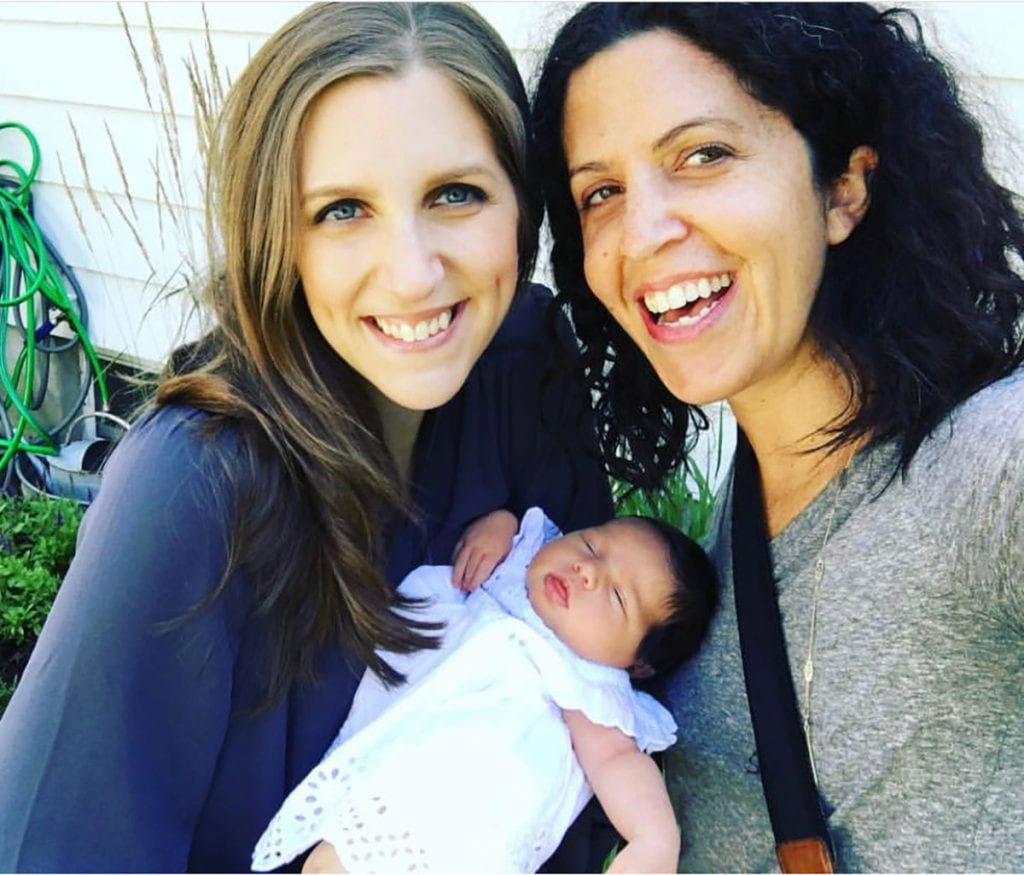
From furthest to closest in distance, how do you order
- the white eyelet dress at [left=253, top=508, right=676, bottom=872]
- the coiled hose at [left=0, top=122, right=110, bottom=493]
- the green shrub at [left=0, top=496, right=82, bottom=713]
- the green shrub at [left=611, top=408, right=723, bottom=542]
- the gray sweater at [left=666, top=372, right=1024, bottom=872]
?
the coiled hose at [left=0, top=122, right=110, bottom=493] → the green shrub at [left=0, top=496, right=82, bottom=713] → the green shrub at [left=611, top=408, right=723, bottom=542] → the white eyelet dress at [left=253, top=508, right=676, bottom=872] → the gray sweater at [left=666, top=372, right=1024, bottom=872]

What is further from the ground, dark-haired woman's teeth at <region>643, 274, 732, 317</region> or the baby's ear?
dark-haired woman's teeth at <region>643, 274, 732, 317</region>

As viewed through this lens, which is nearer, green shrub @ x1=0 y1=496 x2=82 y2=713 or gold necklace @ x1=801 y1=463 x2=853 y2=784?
gold necklace @ x1=801 y1=463 x2=853 y2=784

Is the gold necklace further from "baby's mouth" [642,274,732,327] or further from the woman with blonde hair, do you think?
the woman with blonde hair

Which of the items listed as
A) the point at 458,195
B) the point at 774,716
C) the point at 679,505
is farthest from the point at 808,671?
the point at 679,505

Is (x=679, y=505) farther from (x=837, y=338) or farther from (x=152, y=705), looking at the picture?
(x=152, y=705)

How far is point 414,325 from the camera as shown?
1.95m

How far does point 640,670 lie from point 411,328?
709 millimetres

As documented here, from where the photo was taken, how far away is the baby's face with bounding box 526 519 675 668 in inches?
82.1

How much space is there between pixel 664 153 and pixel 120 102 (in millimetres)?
3414

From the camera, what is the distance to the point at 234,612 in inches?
71.2

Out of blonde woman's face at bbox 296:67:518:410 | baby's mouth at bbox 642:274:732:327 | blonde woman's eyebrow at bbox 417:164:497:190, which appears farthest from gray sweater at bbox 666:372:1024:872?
blonde woman's eyebrow at bbox 417:164:497:190

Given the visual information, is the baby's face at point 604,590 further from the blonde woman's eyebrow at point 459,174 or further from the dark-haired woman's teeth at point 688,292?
the blonde woman's eyebrow at point 459,174

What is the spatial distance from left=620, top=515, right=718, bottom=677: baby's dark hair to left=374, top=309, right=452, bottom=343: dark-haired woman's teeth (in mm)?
558

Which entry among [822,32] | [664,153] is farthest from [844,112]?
[664,153]
